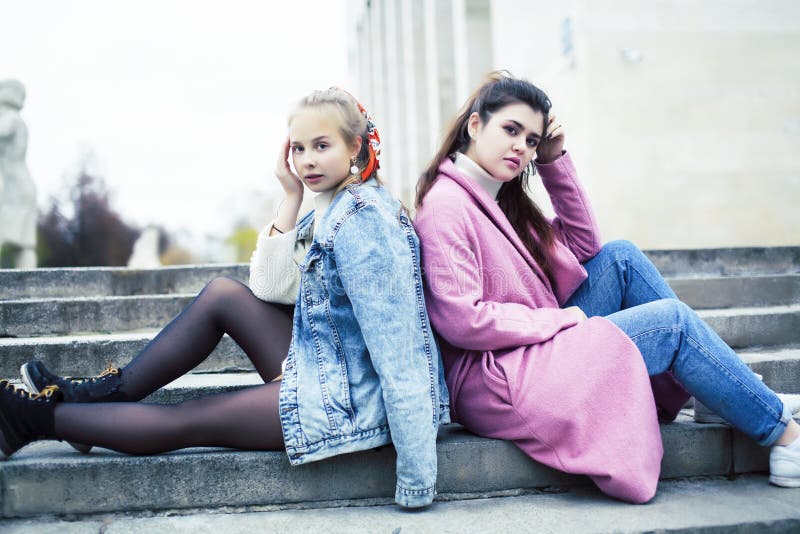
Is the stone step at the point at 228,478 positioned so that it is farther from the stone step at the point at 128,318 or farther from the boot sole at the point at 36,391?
the stone step at the point at 128,318

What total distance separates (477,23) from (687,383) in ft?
38.2

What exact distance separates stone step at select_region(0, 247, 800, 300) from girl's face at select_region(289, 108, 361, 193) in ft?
6.98

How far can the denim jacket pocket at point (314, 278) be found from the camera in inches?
79.1

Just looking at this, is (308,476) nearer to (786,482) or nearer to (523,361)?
(523,361)

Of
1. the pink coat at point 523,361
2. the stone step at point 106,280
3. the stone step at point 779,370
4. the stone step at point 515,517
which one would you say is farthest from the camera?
the stone step at point 106,280

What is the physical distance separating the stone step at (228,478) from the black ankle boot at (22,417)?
0.08 metres

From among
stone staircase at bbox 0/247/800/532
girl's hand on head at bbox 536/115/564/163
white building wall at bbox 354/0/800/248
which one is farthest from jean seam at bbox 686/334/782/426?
white building wall at bbox 354/0/800/248

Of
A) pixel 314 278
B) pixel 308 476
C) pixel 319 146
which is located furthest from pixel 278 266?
pixel 308 476

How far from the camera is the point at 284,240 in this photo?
2215 millimetres

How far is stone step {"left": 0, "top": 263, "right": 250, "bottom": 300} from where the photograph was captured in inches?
156

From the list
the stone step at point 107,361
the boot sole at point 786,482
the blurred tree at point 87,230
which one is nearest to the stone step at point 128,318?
the stone step at point 107,361

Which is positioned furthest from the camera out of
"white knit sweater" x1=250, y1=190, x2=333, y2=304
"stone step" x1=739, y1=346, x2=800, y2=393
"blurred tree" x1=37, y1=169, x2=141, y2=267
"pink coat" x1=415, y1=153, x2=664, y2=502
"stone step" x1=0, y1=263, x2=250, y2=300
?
"blurred tree" x1=37, y1=169, x2=141, y2=267

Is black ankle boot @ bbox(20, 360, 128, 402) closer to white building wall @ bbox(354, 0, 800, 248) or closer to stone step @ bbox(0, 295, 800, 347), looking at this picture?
stone step @ bbox(0, 295, 800, 347)

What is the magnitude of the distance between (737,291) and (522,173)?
7.11 feet
